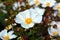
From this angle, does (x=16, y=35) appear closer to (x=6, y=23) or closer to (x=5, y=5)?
(x=6, y=23)

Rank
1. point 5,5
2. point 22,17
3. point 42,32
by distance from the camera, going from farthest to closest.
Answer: point 5,5 < point 42,32 < point 22,17

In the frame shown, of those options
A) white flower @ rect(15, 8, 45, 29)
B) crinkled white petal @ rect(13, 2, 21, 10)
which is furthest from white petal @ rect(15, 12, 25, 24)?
crinkled white petal @ rect(13, 2, 21, 10)

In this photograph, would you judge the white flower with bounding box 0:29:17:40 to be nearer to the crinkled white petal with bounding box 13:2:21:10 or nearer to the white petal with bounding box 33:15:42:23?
the white petal with bounding box 33:15:42:23

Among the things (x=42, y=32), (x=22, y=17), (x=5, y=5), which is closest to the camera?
(x=22, y=17)

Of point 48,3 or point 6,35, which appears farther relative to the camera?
point 48,3

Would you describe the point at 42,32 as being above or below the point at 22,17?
below

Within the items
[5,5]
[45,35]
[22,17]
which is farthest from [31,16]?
[5,5]

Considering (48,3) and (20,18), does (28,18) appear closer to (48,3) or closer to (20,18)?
(20,18)

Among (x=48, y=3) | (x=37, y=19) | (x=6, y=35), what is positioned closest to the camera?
(x=37, y=19)

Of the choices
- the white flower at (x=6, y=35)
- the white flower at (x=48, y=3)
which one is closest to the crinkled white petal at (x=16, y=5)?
the white flower at (x=48, y=3)

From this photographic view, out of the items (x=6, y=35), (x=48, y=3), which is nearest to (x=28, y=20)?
(x=6, y=35)

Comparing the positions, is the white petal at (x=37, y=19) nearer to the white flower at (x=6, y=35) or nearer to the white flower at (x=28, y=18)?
the white flower at (x=28, y=18)
